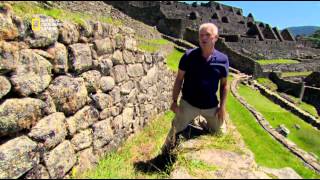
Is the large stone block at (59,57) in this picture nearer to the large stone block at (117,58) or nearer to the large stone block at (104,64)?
the large stone block at (104,64)

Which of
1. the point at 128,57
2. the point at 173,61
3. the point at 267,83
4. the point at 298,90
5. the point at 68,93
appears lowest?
the point at 267,83

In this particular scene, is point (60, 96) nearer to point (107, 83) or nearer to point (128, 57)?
point (107, 83)

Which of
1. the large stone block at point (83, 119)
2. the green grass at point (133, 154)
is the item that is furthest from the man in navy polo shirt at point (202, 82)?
the large stone block at point (83, 119)

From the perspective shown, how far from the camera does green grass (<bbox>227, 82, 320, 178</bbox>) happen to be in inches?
292

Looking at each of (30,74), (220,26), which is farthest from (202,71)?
(220,26)

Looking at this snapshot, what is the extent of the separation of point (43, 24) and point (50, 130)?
1.49m

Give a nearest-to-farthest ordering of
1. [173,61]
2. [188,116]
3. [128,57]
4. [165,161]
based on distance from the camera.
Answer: [165,161]
[188,116]
[128,57]
[173,61]

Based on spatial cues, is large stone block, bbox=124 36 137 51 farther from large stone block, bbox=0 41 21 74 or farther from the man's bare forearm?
large stone block, bbox=0 41 21 74

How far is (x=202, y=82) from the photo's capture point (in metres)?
6.71

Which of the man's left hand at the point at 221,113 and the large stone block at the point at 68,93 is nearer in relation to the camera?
the large stone block at the point at 68,93

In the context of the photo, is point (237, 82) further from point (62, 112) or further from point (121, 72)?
point (62, 112)

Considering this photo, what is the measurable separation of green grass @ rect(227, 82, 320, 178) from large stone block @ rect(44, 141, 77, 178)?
3087mm

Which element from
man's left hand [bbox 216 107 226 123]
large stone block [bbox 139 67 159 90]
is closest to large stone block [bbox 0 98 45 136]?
man's left hand [bbox 216 107 226 123]

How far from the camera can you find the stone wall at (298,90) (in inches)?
1160
